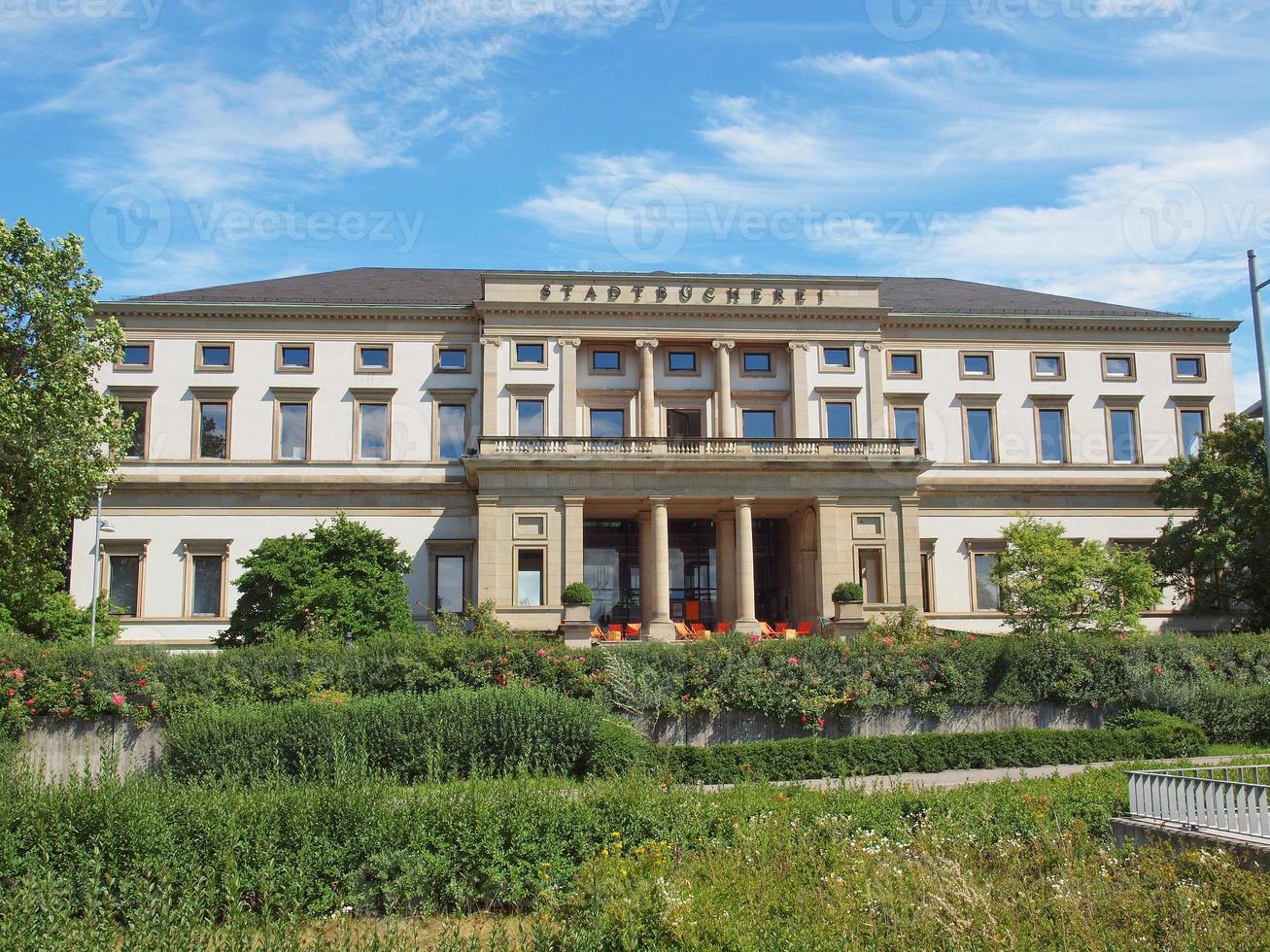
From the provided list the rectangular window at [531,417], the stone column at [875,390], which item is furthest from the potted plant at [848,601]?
the rectangular window at [531,417]

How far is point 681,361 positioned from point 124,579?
2603 centimetres

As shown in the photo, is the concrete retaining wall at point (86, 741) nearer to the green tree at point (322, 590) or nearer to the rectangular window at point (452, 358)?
the green tree at point (322, 590)

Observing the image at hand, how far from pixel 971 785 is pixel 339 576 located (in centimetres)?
2598

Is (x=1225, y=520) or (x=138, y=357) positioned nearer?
(x=1225, y=520)

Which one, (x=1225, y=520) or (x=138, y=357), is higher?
(x=138, y=357)

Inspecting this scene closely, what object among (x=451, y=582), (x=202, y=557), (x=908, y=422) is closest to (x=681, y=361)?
(x=908, y=422)

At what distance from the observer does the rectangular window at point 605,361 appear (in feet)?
165

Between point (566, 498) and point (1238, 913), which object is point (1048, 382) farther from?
point (1238, 913)

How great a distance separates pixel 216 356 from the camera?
164 feet

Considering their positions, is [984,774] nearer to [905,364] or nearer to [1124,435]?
[905,364]

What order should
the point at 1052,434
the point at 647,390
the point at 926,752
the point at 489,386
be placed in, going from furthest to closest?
the point at 1052,434 < the point at 647,390 < the point at 489,386 < the point at 926,752

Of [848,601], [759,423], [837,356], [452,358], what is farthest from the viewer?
[452,358]

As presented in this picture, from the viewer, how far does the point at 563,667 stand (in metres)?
26.5

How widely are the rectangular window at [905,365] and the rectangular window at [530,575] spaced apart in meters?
19.6
